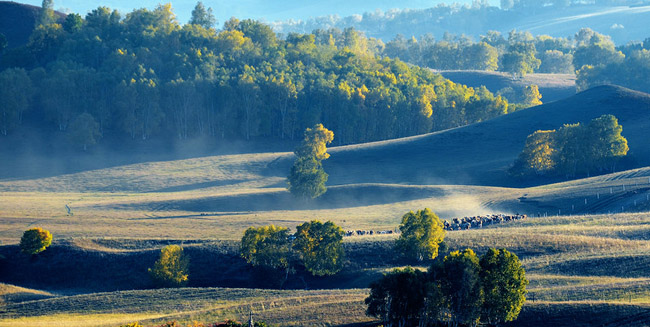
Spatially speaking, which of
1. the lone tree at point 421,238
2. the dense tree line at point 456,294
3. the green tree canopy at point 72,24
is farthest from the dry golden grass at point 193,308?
the green tree canopy at point 72,24

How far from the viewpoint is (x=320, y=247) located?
65.4m

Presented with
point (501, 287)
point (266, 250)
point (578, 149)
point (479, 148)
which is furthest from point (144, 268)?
point (479, 148)

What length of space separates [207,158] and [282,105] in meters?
23.5

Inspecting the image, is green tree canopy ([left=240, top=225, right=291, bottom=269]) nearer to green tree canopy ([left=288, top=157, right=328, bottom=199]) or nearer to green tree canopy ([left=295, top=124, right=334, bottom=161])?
green tree canopy ([left=288, top=157, right=328, bottom=199])

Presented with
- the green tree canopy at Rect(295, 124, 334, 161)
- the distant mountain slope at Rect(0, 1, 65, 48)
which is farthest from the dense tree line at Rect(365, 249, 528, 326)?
the distant mountain slope at Rect(0, 1, 65, 48)

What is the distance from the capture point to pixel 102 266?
222 feet

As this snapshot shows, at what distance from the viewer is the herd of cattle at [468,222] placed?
260 ft

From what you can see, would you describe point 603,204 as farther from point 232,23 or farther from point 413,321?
point 232,23

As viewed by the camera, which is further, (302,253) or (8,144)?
(8,144)

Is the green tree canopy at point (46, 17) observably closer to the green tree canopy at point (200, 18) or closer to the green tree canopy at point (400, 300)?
the green tree canopy at point (200, 18)

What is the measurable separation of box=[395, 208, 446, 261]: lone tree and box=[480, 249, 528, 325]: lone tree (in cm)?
1862

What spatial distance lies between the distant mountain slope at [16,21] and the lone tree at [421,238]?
13515cm

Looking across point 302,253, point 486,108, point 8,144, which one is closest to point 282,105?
point 486,108

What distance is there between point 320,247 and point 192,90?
92.1 meters
